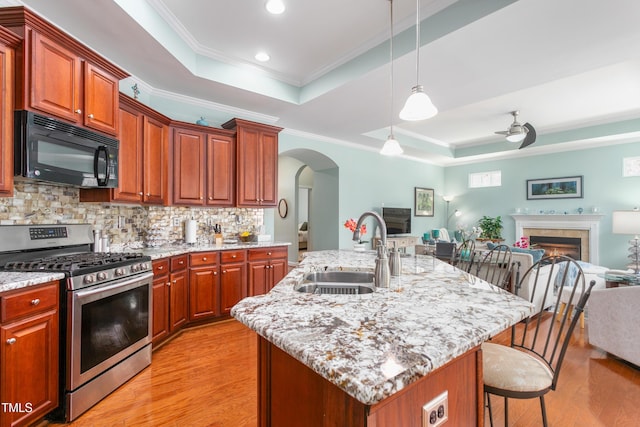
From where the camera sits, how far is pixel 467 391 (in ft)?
3.38

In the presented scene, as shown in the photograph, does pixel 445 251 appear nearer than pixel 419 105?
No

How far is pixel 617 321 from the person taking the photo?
260 centimetres

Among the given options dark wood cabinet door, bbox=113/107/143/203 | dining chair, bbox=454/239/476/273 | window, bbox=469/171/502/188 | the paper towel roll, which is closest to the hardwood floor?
dining chair, bbox=454/239/476/273

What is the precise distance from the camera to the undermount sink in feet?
5.76

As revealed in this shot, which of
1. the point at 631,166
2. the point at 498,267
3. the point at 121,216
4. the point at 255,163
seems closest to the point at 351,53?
the point at 255,163

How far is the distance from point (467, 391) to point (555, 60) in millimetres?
3090

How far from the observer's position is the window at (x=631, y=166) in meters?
5.67

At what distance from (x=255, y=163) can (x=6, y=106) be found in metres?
2.46

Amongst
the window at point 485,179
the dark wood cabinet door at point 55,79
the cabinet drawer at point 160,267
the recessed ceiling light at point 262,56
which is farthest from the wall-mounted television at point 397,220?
the dark wood cabinet door at point 55,79

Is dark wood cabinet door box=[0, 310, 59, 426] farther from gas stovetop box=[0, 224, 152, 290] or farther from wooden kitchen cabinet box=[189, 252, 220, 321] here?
wooden kitchen cabinet box=[189, 252, 220, 321]

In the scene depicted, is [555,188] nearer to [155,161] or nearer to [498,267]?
[498,267]

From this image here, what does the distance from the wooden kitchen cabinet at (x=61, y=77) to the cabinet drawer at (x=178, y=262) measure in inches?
50.7

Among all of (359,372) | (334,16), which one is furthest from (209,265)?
(359,372)

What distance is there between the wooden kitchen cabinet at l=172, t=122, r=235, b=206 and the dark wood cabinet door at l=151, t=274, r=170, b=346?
999 millimetres
